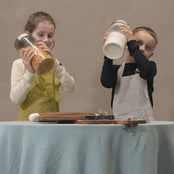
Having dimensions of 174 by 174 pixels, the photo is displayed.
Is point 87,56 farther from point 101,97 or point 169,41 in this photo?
point 169,41

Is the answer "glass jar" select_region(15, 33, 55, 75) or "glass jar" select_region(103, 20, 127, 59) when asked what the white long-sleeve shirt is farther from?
"glass jar" select_region(103, 20, 127, 59)

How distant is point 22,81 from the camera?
1.43 meters

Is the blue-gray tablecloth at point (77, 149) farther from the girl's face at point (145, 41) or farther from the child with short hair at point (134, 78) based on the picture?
the girl's face at point (145, 41)

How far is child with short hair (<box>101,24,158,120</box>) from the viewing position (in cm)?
149

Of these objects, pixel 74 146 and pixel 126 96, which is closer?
pixel 74 146

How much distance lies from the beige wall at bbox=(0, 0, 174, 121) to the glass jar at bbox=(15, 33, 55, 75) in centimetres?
89

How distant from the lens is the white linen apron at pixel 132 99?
1.51 meters

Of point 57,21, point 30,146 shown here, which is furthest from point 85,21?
point 30,146

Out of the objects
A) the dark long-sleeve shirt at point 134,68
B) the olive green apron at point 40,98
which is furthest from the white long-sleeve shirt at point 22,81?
the dark long-sleeve shirt at point 134,68

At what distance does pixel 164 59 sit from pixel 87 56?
1.63 ft

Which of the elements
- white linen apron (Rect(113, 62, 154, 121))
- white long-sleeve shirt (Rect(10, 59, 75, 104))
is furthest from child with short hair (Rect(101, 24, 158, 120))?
white long-sleeve shirt (Rect(10, 59, 75, 104))

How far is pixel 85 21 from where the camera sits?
2.18 meters

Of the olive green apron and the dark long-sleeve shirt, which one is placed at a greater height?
the dark long-sleeve shirt

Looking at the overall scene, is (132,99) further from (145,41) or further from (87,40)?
(87,40)
